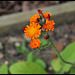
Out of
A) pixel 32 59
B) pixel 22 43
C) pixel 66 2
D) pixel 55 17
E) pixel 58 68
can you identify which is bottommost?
pixel 58 68

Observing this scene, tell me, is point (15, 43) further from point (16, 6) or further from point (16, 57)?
point (16, 6)

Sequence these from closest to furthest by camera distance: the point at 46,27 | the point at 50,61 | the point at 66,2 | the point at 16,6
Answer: the point at 46,27
the point at 50,61
the point at 66,2
the point at 16,6

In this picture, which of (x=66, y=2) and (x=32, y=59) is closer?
(x=32, y=59)

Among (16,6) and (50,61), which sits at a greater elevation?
(16,6)

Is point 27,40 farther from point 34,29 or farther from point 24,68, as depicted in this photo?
point 34,29

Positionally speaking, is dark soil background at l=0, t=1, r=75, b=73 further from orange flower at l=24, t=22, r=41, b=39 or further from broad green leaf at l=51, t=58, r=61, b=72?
orange flower at l=24, t=22, r=41, b=39

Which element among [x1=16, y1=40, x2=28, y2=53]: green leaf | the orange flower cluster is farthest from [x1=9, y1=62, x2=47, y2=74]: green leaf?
the orange flower cluster

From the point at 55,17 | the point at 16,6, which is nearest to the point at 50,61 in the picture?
the point at 55,17

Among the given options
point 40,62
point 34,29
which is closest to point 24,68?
point 40,62

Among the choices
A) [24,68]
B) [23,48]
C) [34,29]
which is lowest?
[24,68]
